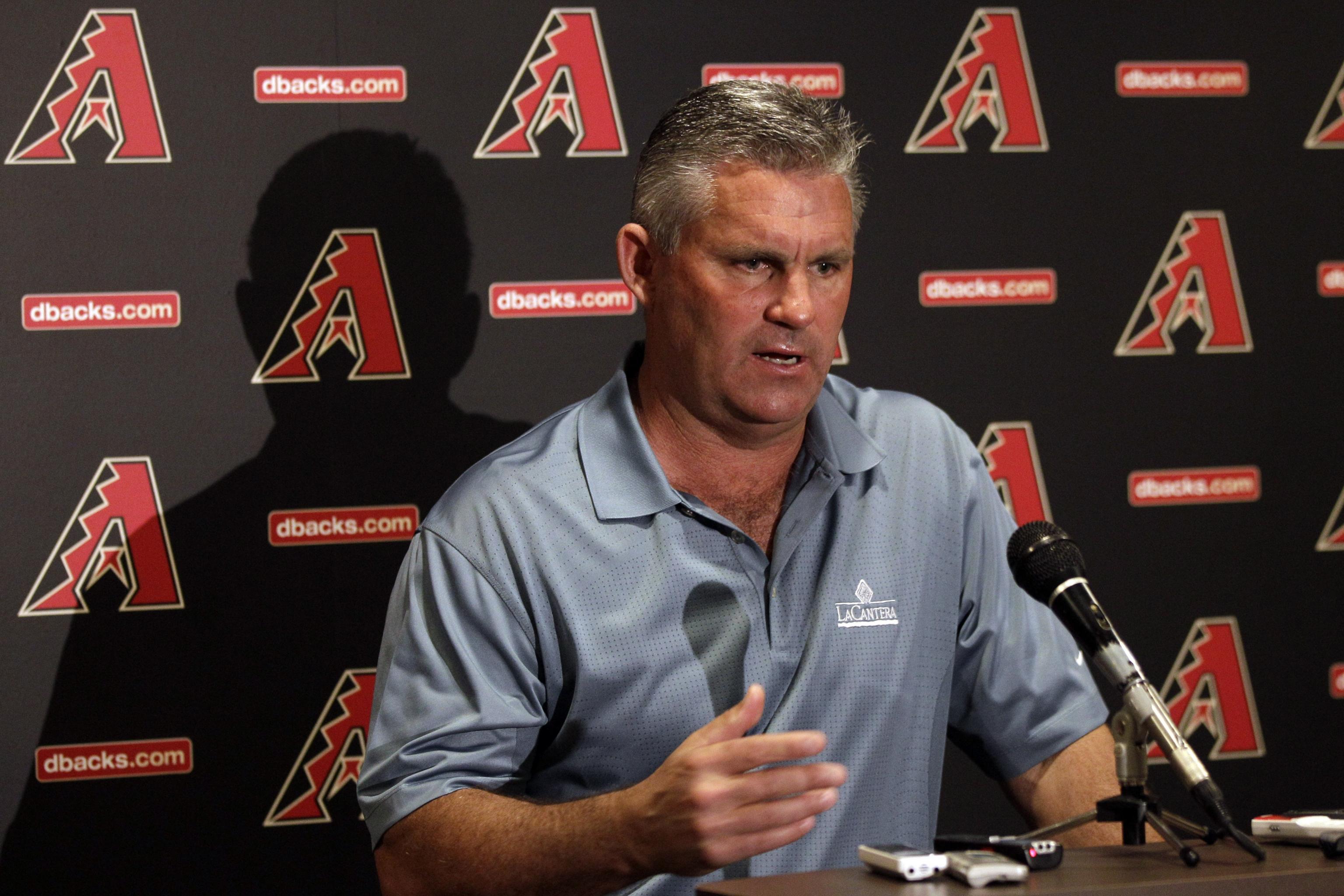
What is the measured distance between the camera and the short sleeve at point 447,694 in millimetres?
1634

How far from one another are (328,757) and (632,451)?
121 cm

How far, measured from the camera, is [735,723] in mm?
1289

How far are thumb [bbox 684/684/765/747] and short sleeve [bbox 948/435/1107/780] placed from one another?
2.46 ft

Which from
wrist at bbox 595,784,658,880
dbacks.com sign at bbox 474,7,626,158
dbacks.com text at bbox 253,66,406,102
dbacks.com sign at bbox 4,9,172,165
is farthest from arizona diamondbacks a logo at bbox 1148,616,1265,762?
dbacks.com sign at bbox 4,9,172,165

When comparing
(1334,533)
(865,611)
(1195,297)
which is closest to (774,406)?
(865,611)

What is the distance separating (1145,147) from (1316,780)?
1.50 m

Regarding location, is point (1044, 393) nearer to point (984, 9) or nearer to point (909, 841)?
point (984, 9)

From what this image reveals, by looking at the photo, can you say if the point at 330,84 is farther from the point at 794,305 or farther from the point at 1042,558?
the point at 1042,558

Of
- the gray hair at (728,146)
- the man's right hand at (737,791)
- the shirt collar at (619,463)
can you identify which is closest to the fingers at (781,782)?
the man's right hand at (737,791)

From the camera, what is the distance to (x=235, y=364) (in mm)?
2662

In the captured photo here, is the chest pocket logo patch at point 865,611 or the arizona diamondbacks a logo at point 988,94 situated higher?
the arizona diamondbacks a logo at point 988,94

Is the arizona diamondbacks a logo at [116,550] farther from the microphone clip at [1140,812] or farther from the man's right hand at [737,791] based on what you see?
the microphone clip at [1140,812]

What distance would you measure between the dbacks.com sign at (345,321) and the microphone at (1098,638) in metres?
1.66

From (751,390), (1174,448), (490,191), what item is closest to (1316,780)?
(1174,448)
